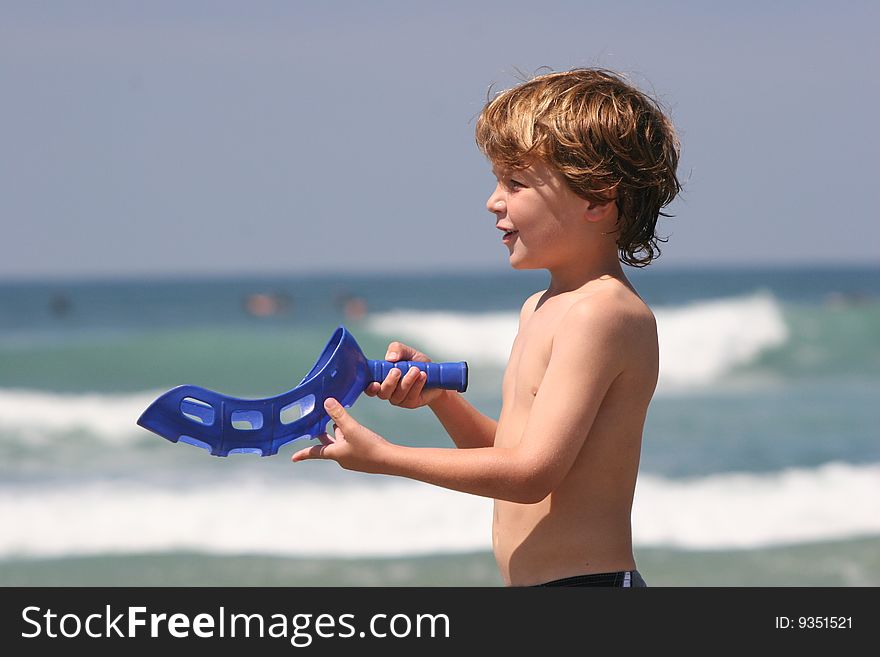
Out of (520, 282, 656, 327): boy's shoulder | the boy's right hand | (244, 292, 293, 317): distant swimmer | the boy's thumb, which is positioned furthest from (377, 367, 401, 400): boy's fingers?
(244, 292, 293, 317): distant swimmer

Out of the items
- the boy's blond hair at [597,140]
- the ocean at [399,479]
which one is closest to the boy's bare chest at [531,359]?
the boy's blond hair at [597,140]

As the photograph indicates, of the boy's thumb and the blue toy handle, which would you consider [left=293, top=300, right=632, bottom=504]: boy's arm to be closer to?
the boy's thumb

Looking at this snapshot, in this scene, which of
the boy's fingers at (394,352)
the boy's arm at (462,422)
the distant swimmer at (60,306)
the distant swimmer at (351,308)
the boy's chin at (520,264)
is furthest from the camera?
the distant swimmer at (60,306)

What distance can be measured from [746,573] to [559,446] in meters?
4.86

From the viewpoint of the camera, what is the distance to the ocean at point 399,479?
6.62 m

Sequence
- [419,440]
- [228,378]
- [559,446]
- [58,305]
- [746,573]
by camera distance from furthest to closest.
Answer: [58,305]
[228,378]
[419,440]
[746,573]
[559,446]

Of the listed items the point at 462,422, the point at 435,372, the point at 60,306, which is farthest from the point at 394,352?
the point at 60,306

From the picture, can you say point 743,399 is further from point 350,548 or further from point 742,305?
point 350,548

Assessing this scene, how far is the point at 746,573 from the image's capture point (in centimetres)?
640

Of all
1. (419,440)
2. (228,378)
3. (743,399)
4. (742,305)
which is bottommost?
(419,440)

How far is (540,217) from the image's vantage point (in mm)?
2105

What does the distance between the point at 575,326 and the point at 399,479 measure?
6.10m

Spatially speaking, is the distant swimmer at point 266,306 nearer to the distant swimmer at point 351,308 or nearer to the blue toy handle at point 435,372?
the distant swimmer at point 351,308
